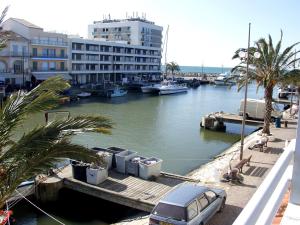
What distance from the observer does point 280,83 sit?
26.7m

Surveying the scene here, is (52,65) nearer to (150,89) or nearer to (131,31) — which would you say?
(150,89)

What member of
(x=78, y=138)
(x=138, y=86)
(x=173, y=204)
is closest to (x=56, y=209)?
(x=173, y=204)

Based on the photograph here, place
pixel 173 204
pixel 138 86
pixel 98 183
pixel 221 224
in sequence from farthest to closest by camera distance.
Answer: pixel 138 86, pixel 98 183, pixel 221 224, pixel 173 204

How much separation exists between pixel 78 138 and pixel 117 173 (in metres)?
16.8

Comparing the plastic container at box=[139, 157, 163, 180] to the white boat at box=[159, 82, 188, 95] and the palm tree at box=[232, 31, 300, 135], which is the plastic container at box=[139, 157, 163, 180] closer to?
the palm tree at box=[232, 31, 300, 135]

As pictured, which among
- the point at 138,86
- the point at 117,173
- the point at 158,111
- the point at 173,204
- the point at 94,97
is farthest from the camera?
the point at 138,86

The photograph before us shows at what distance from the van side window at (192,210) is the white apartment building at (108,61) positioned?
66.1 m

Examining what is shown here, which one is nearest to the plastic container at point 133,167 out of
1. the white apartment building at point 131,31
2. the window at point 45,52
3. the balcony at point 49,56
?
the balcony at point 49,56

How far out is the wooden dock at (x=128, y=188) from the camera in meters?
15.3

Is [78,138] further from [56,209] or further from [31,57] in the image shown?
[31,57]

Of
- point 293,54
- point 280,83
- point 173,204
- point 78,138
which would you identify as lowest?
point 78,138

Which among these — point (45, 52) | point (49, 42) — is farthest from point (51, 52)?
point (49, 42)

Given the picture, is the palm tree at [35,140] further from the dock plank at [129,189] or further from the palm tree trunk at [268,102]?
the palm tree trunk at [268,102]

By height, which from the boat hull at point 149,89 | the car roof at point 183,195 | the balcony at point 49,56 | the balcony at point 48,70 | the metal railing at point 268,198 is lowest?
the boat hull at point 149,89
